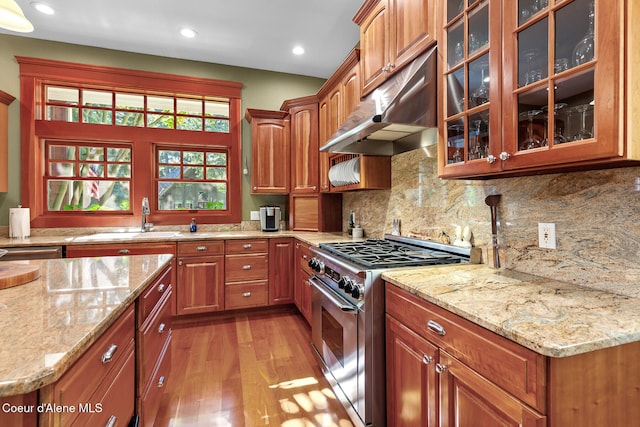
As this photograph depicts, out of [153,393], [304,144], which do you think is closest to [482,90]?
[153,393]

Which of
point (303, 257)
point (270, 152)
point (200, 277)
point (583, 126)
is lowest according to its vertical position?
point (200, 277)

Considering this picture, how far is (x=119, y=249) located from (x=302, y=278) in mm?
1811

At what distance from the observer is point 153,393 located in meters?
1.59

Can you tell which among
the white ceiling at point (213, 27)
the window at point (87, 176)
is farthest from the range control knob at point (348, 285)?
the window at point (87, 176)

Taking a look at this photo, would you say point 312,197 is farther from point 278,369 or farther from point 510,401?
point 510,401

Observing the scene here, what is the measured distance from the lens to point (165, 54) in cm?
374

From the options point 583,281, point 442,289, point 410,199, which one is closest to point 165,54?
point 410,199

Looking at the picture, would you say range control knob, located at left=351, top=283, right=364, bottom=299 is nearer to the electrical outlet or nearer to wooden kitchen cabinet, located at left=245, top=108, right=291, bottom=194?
the electrical outlet

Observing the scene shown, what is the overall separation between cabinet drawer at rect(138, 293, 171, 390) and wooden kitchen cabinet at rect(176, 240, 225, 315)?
1318mm

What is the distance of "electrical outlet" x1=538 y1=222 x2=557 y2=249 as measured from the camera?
1.40 metres

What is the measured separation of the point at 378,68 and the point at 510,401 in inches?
81.9

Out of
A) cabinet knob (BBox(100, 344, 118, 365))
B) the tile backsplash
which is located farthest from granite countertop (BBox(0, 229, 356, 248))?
cabinet knob (BBox(100, 344, 118, 365))

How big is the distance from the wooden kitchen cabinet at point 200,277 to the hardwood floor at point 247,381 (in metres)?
0.23

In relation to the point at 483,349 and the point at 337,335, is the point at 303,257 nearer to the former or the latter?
the point at 337,335
